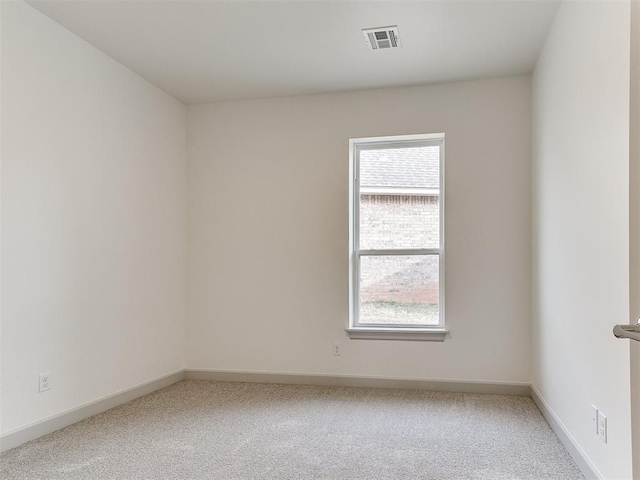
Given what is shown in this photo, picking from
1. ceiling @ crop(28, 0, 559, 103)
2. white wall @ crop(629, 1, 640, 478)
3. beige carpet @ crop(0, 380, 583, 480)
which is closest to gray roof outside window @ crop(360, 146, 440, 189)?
ceiling @ crop(28, 0, 559, 103)

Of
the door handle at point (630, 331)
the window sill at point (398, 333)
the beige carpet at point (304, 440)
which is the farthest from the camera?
the window sill at point (398, 333)

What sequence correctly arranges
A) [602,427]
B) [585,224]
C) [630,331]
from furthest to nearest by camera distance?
[585,224] < [602,427] < [630,331]

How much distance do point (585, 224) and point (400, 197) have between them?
2111mm

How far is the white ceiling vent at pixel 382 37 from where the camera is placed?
3393 millimetres

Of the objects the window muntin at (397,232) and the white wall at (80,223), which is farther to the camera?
the window muntin at (397,232)

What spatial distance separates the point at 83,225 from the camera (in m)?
3.58

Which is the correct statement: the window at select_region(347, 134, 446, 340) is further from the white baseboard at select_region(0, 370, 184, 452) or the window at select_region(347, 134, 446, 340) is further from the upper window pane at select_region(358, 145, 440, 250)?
the white baseboard at select_region(0, 370, 184, 452)

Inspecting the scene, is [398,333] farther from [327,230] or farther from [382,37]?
[382,37]

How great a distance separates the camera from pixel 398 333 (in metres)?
4.40

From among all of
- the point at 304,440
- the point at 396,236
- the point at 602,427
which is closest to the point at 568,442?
the point at 602,427

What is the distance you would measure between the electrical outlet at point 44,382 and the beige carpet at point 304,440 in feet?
0.95

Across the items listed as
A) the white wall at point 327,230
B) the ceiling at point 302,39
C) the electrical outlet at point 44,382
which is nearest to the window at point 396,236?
the white wall at point 327,230

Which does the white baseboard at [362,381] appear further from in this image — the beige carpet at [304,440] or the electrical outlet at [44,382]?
the electrical outlet at [44,382]

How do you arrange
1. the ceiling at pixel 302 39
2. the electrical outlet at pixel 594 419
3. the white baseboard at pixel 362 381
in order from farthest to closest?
the white baseboard at pixel 362 381, the ceiling at pixel 302 39, the electrical outlet at pixel 594 419
